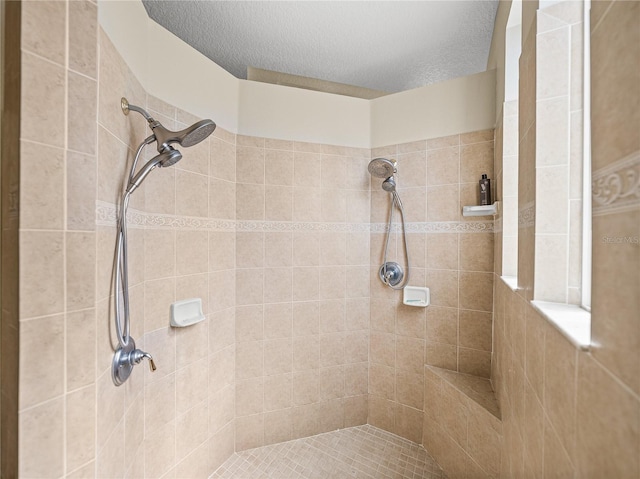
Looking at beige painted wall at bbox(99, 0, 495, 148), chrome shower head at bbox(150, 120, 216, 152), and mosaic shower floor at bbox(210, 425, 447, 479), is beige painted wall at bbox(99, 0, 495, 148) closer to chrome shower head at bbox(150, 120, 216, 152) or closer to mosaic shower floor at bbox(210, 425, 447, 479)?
chrome shower head at bbox(150, 120, 216, 152)

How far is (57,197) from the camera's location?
76 cm

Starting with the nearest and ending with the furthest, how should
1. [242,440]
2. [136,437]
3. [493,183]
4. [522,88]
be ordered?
[522,88] → [136,437] → [493,183] → [242,440]

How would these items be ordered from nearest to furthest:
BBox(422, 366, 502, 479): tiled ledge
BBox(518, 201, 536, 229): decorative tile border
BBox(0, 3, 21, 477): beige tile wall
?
BBox(0, 3, 21, 477): beige tile wall → BBox(518, 201, 536, 229): decorative tile border → BBox(422, 366, 502, 479): tiled ledge

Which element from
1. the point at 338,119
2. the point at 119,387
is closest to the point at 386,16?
the point at 338,119

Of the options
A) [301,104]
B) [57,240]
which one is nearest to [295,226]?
[301,104]

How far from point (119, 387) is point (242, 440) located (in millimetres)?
1089

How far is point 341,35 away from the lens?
187cm

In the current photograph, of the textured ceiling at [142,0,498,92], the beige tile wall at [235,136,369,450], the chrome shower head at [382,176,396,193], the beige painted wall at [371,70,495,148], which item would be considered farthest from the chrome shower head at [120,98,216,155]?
the beige painted wall at [371,70,495,148]

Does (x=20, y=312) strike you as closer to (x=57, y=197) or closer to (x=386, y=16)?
(x=57, y=197)

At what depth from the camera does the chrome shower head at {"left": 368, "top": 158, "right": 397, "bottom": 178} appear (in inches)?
71.6

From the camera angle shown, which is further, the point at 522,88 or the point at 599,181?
the point at 522,88

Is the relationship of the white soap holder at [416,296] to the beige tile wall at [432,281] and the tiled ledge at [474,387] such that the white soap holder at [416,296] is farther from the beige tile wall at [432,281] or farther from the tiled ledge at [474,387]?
the tiled ledge at [474,387]

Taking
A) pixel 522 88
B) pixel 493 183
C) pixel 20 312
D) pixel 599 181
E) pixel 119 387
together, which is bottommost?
pixel 119 387

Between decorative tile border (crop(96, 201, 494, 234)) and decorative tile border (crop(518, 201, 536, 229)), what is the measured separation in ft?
2.32
